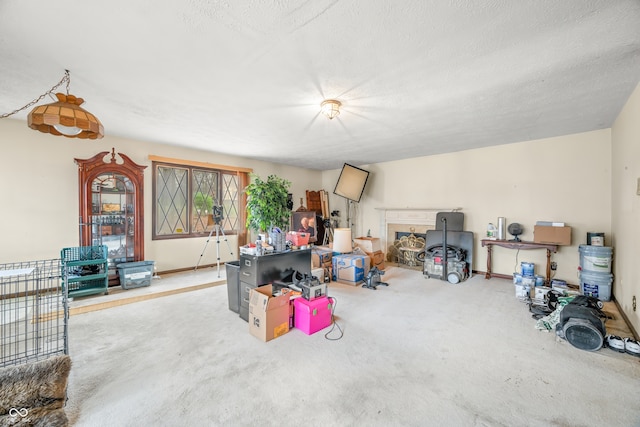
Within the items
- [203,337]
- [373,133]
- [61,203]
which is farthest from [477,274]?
[61,203]

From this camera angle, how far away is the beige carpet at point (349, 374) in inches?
66.6

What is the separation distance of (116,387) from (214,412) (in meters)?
0.83

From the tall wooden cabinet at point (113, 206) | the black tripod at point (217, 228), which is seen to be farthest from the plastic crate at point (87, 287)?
the black tripod at point (217, 228)

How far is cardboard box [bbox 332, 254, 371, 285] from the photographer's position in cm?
451

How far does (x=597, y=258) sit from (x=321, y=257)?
12.8 feet

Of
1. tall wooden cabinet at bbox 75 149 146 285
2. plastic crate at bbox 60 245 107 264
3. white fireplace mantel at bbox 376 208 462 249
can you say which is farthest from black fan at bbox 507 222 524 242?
plastic crate at bbox 60 245 107 264

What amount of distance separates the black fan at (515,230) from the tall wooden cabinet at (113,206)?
653 cm

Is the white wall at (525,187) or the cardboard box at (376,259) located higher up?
the white wall at (525,187)

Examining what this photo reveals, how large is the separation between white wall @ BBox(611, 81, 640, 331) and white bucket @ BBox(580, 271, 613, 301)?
3.4 inches

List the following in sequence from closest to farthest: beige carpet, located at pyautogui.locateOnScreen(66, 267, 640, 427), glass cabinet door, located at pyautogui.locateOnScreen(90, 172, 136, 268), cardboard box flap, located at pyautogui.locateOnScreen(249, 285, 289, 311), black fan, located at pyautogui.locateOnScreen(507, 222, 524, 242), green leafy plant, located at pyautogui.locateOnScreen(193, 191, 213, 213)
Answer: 1. beige carpet, located at pyautogui.locateOnScreen(66, 267, 640, 427)
2. cardboard box flap, located at pyautogui.locateOnScreen(249, 285, 289, 311)
3. glass cabinet door, located at pyautogui.locateOnScreen(90, 172, 136, 268)
4. black fan, located at pyautogui.locateOnScreen(507, 222, 524, 242)
5. green leafy plant, located at pyautogui.locateOnScreen(193, 191, 213, 213)

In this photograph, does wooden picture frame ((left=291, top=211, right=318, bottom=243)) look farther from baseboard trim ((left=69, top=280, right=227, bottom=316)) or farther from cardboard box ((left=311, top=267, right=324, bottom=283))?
baseboard trim ((left=69, top=280, right=227, bottom=316))

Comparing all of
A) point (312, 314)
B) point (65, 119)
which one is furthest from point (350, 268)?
point (65, 119)

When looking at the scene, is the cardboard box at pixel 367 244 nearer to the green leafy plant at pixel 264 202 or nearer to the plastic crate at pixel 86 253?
the green leafy plant at pixel 264 202

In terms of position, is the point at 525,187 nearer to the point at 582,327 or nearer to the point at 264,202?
the point at 582,327
